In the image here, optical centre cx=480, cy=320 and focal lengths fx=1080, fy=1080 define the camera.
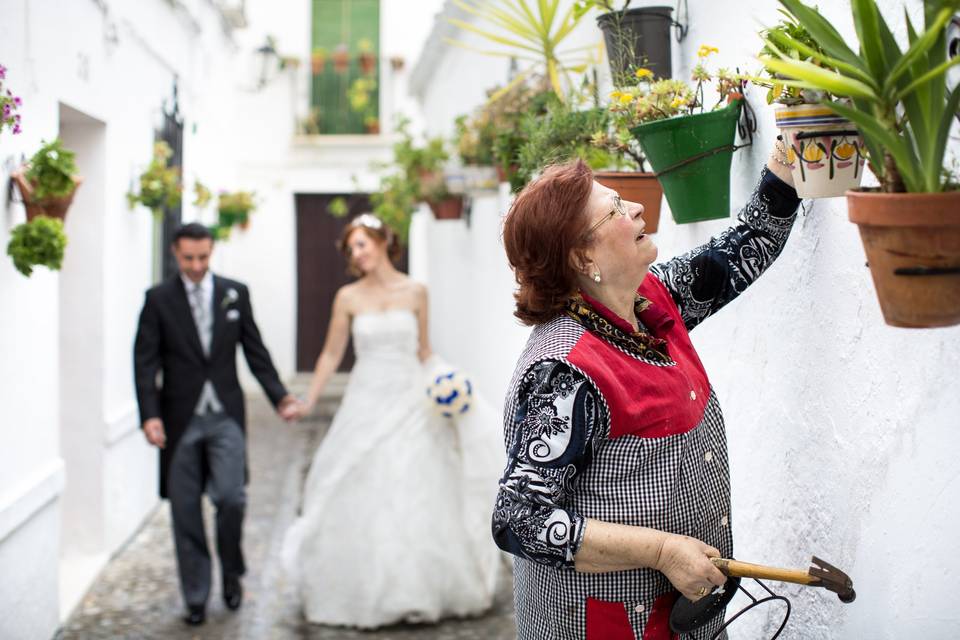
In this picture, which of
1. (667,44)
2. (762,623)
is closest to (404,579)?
(762,623)

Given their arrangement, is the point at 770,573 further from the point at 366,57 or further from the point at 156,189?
the point at 366,57

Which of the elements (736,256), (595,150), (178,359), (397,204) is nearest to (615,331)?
(736,256)

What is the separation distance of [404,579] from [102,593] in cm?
171

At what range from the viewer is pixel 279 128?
47.1 ft

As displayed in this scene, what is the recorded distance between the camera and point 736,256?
8.46 ft

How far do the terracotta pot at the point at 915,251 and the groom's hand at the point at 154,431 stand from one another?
439 centimetres

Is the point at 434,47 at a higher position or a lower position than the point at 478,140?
higher

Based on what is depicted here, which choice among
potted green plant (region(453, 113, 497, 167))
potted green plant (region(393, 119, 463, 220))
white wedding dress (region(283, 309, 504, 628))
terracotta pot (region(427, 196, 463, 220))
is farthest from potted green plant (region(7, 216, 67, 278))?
terracotta pot (region(427, 196, 463, 220))

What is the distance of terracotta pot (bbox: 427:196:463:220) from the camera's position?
8.20 meters

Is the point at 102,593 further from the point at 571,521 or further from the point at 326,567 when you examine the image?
the point at 571,521

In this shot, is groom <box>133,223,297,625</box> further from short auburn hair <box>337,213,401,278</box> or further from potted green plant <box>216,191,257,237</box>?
potted green plant <box>216,191,257,237</box>

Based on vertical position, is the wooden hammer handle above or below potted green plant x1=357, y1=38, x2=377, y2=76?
below

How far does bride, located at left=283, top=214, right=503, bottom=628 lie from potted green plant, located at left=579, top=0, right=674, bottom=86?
2635mm

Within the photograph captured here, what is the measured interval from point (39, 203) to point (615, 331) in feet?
9.93
